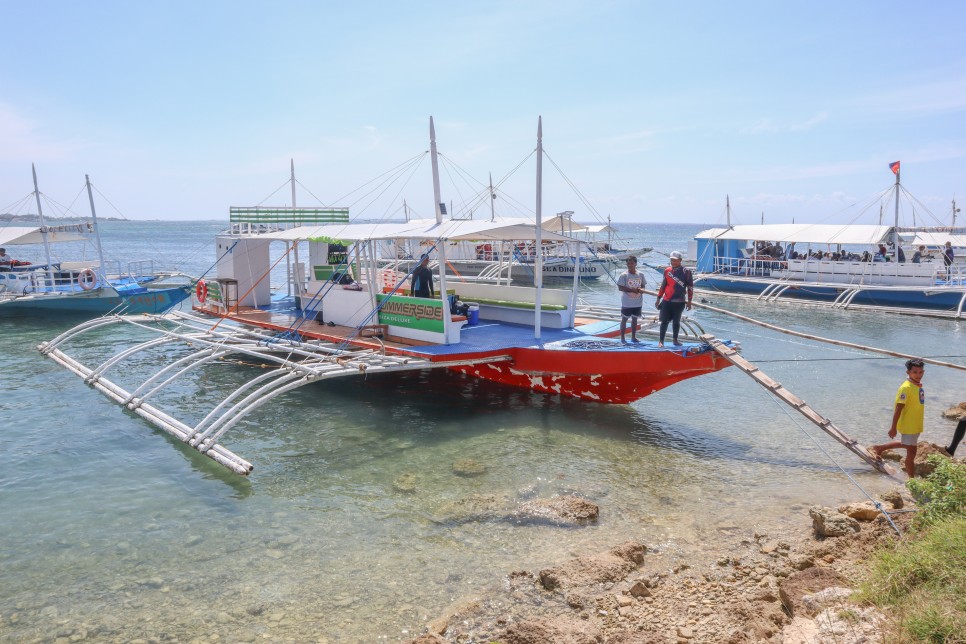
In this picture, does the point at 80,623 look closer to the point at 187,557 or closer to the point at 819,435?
the point at 187,557

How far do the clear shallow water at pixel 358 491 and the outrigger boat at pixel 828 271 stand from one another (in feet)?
46.9

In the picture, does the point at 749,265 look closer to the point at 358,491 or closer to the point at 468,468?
the point at 468,468

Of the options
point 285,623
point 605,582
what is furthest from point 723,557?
point 285,623

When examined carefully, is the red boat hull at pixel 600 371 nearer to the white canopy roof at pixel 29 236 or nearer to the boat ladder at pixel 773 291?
the boat ladder at pixel 773 291

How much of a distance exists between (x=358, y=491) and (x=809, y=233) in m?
29.6

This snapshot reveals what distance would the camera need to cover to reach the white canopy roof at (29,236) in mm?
27219

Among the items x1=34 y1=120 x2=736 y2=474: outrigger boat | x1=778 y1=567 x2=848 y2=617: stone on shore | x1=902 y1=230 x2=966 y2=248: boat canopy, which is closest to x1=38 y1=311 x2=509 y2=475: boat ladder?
x1=34 y1=120 x2=736 y2=474: outrigger boat

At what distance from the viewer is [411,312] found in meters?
13.7

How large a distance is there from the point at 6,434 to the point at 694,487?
1206cm

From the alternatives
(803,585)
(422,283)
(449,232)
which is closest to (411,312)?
(422,283)

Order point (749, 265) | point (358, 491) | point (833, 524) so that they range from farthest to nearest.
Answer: point (749, 265)
point (358, 491)
point (833, 524)

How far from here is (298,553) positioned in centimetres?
795

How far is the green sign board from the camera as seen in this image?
1314 centimetres

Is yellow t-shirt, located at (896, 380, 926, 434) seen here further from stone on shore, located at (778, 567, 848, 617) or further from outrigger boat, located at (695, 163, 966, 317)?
outrigger boat, located at (695, 163, 966, 317)
